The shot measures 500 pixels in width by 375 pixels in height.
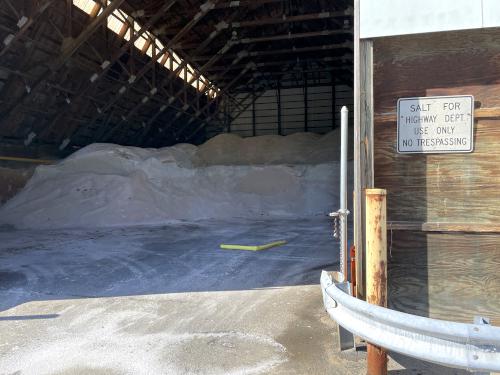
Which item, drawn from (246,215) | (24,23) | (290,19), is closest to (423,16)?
(24,23)

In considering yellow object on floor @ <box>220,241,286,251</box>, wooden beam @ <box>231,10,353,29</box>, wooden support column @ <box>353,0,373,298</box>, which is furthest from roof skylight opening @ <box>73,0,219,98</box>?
wooden support column @ <box>353,0,373,298</box>

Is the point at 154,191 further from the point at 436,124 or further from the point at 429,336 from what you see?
the point at 429,336

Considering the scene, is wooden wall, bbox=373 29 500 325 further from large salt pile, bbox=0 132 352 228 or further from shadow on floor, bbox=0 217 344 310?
large salt pile, bbox=0 132 352 228

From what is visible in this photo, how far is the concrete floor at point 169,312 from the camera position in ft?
12.1

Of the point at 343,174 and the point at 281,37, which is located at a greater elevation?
the point at 281,37

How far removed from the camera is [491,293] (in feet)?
10.3

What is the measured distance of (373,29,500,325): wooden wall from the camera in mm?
3125

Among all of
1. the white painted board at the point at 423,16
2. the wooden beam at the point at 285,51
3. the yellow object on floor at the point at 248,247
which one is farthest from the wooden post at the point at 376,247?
the wooden beam at the point at 285,51

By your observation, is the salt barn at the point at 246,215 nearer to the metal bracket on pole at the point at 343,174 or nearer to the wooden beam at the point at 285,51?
the metal bracket on pole at the point at 343,174

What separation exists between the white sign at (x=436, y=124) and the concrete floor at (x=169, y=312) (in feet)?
6.04

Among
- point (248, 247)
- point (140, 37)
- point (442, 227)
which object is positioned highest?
point (140, 37)

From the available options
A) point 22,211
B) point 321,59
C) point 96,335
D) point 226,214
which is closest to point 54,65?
point 22,211

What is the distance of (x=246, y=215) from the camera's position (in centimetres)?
1616

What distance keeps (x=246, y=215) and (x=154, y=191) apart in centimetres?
→ 358
